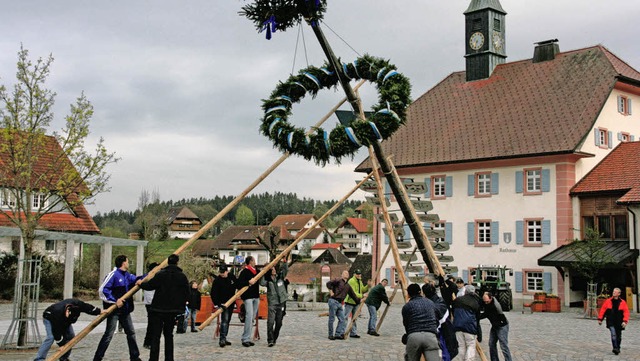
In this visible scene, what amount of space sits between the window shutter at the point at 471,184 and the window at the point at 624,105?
8260 millimetres

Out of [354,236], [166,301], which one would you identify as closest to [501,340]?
[166,301]

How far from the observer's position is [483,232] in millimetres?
38375

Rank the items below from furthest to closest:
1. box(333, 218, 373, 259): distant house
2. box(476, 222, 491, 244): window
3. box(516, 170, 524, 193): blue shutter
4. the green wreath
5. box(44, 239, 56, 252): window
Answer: box(333, 218, 373, 259): distant house → box(476, 222, 491, 244): window → box(44, 239, 56, 252): window → box(516, 170, 524, 193): blue shutter → the green wreath

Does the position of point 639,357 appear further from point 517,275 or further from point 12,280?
point 12,280

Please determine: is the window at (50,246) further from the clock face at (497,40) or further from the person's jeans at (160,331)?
the person's jeans at (160,331)

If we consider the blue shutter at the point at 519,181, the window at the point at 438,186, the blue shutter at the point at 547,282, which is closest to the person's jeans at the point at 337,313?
the blue shutter at the point at 547,282

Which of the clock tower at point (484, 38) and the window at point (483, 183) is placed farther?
the clock tower at point (484, 38)

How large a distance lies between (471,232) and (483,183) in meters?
2.64

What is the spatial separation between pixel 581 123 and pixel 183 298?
2891 cm

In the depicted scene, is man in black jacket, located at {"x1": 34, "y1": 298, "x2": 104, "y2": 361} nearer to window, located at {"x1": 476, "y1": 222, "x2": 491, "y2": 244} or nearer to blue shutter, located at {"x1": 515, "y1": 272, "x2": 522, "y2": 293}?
blue shutter, located at {"x1": 515, "y1": 272, "x2": 522, "y2": 293}

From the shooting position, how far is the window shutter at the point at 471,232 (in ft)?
126

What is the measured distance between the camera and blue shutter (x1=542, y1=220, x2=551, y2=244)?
35412mm

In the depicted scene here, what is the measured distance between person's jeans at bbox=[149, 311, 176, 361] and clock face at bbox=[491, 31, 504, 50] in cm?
3699

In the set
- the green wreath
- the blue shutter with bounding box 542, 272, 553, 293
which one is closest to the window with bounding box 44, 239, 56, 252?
the blue shutter with bounding box 542, 272, 553, 293
